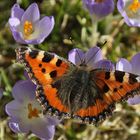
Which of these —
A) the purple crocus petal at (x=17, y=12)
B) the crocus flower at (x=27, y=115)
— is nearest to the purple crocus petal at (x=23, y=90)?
the crocus flower at (x=27, y=115)

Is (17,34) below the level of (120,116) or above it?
above

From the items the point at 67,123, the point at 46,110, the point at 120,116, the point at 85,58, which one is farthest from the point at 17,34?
the point at 120,116

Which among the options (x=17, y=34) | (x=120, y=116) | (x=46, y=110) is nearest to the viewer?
(x=46, y=110)

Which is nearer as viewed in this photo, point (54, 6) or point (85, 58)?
point (85, 58)

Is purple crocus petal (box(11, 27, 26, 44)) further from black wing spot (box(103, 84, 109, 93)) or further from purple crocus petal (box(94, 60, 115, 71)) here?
black wing spot (box(103, 84, 109, 93))

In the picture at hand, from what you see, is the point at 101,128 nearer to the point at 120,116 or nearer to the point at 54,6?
the point at 120,116

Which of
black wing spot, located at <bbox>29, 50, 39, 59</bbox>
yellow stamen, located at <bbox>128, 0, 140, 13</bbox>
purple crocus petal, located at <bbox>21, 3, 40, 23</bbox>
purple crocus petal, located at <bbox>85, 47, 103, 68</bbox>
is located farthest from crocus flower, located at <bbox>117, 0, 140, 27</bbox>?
black wing spot, located at <bbox>29, 50, 39, 59</bbox>

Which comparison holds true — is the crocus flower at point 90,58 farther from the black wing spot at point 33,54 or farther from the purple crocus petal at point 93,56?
the black wing spot at point 33,54
